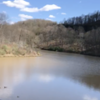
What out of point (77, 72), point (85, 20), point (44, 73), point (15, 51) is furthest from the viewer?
point (85, 20)

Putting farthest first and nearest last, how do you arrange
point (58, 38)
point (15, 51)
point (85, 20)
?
point (85, 20), point (58, 38), point (15, 51)

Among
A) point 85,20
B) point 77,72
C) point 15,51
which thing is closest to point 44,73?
point 77,72

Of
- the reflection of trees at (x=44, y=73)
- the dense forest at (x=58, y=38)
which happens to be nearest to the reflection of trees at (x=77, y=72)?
the reflection of trees at (x=44, y=73)

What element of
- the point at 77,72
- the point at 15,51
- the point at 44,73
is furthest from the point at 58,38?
the point at 44,73

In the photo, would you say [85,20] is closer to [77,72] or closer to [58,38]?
[58,38]

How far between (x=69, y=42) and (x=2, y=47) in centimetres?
2059

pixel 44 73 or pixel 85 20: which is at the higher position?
pixel 85 20

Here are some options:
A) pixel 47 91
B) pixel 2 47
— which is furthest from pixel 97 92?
pixel 2 47

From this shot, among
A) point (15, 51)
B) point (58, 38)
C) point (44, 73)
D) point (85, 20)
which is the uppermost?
point (85, 20)

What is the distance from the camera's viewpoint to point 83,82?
1141 cm

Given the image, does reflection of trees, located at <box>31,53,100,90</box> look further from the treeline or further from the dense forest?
the treeline

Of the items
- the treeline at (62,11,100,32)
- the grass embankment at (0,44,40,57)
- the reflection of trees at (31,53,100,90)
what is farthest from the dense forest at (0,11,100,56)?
the reflection of trees at (31,53,100,90)

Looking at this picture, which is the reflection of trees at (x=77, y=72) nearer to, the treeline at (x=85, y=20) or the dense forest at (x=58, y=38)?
the dense forest at (x=58, y=38)

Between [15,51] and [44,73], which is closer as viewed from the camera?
[44,73]
